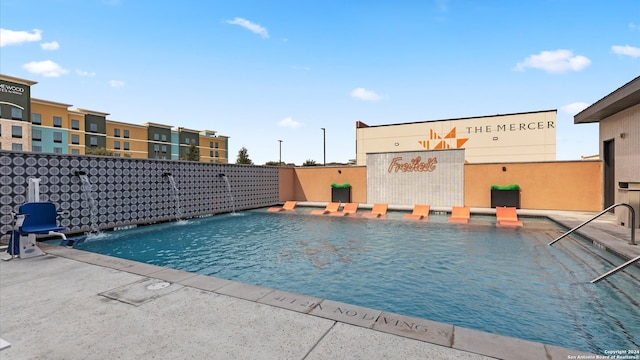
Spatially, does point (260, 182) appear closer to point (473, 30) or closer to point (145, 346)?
point (473, 30)

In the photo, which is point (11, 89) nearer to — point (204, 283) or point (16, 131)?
point (16, 131)

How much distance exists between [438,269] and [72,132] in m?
66.7

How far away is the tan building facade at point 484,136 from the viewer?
29.0 metres

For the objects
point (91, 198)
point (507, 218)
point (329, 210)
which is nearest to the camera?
point (91, 198)

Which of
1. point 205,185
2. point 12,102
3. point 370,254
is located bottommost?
point 370,254

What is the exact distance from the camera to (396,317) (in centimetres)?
342

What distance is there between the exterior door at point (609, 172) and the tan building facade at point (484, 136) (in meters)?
13.8

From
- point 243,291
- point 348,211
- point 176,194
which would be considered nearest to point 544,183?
point 348,211

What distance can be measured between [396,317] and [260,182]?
16258mm

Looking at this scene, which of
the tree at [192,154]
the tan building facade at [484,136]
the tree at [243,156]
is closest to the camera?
the tan building facade at [484,136]

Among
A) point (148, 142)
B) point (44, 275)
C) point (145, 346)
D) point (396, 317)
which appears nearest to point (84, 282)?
point (44, 275)

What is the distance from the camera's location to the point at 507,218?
12789 millimetres

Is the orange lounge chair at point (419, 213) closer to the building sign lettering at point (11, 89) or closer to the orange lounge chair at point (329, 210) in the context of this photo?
the orange lounge chair at point (329, 210)

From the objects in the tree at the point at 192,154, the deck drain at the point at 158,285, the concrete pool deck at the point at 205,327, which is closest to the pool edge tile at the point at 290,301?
the concrete pool deck at the point at 205,327
